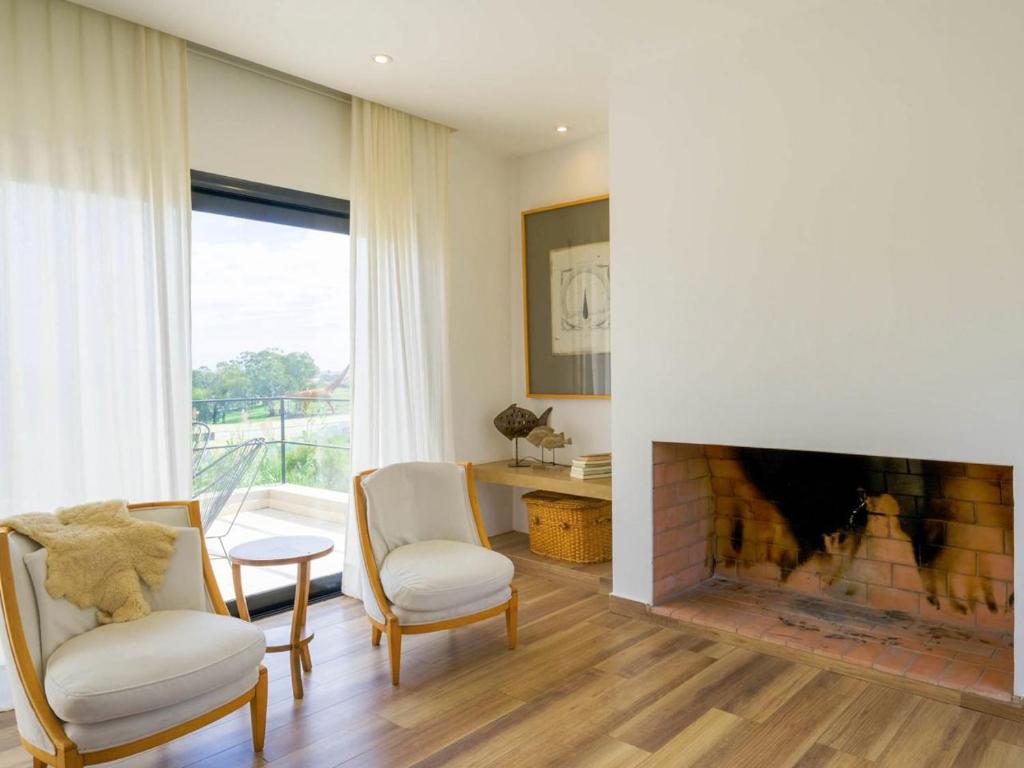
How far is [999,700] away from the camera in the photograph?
7.98 ft

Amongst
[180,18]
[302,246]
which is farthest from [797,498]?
[180,18]

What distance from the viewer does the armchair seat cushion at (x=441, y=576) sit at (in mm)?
2770

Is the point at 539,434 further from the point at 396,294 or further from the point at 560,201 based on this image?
the point at 560,201

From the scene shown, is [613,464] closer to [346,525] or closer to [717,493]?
[717,493]

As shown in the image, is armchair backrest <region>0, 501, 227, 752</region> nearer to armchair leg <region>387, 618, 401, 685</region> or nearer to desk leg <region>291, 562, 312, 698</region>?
desk leg <region>291, 562, 312, 698</region>

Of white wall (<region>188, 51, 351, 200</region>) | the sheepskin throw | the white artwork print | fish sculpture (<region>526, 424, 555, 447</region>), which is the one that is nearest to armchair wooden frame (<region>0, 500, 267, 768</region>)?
the sheepskin throw

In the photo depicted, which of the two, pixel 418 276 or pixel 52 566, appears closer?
pixel 52 566

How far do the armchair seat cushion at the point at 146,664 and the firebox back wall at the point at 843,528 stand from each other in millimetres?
2027

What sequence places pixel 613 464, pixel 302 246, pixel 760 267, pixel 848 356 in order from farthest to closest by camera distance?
pixel 302 246, pixel 613 464, pixel 760 267, pixel 848 356

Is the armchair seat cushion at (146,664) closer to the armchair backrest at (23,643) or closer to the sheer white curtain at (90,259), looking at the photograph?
the armchair backrest at (23,643)

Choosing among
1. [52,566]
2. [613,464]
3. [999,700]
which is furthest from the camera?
[613,464]

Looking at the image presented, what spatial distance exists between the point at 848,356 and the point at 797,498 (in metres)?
1.09

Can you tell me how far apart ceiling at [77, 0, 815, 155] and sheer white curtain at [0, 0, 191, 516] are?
253mm

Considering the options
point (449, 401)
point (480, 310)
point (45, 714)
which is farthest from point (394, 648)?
point (480, 310)
